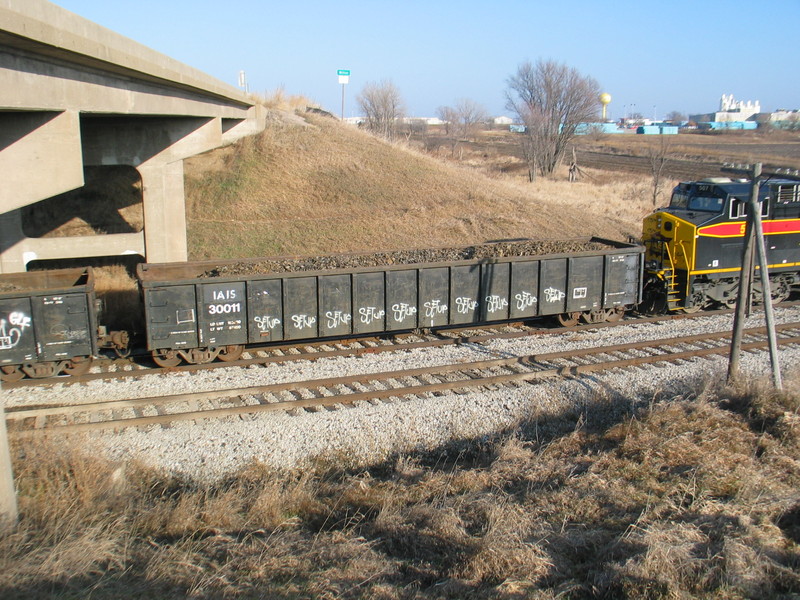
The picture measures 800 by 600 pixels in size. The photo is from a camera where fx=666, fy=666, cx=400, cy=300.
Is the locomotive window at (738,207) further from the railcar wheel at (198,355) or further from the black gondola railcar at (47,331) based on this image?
the black gondola railcar at (47,331)

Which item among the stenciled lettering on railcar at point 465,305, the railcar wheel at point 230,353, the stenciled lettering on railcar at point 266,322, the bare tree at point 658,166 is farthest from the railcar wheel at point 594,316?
the bare tree at point 658,166

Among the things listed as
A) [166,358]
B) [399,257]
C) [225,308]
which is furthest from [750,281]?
[166,358]

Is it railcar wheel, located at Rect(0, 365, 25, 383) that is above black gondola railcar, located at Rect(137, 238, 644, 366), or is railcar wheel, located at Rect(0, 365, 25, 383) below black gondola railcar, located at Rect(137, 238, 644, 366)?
below

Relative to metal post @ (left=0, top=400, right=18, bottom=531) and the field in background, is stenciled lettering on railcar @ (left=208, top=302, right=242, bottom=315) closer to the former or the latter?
metal post @ (left=0, top=400, right=18, bottom=531)

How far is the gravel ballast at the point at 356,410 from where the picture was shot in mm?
9703

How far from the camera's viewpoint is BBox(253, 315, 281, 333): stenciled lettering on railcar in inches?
537

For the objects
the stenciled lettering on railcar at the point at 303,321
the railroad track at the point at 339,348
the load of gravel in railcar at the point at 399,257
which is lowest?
the railroad track at the point at 339,348

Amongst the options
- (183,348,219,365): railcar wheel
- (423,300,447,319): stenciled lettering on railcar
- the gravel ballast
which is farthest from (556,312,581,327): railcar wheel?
(183,348,219,365): railcar wheel

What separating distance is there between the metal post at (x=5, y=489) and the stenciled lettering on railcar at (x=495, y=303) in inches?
423

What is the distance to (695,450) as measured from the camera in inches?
A: 348

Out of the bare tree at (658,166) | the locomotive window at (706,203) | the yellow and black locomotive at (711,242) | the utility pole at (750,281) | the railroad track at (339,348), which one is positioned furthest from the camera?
the bare tree at (658,166)

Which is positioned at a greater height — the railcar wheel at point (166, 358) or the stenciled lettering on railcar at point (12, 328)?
the stenciled lettering on railcar at point (12, 328)

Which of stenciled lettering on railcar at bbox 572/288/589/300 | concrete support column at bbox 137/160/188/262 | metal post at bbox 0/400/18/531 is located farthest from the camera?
concrete support column at bbox 137/160/188/262

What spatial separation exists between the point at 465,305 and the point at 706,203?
7060 mm
